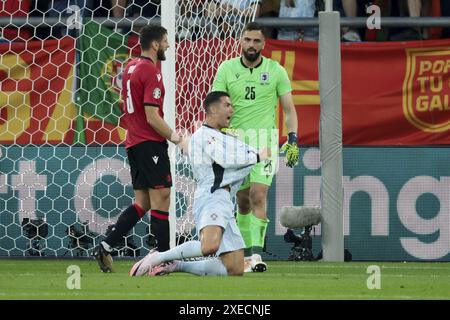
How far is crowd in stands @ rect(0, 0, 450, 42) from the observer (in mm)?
15039

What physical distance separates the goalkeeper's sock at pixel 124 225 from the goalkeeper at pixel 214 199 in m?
0.60

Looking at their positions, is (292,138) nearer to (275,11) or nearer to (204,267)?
(204,267)

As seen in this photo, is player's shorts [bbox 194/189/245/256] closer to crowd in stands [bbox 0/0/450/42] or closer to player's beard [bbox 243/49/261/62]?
player's beard [bbox 243/49/261/62]

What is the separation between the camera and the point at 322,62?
1423 centimetres

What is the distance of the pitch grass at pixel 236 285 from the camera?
27.5 ft

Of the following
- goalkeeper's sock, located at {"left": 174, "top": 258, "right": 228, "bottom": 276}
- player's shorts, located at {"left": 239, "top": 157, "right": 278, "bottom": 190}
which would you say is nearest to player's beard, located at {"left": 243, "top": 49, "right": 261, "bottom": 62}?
player's shorts, located at {"left": 239, "top": 157, "right": 278, "bottom": 190}

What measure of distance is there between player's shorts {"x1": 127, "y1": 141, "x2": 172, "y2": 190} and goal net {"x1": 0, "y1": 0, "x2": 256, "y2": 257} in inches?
113

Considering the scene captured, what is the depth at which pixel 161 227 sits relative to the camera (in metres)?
11.3

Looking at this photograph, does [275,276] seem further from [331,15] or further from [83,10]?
[83,10]

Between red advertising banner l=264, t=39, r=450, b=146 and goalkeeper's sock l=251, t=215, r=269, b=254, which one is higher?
red advertising banner l=264, t=39, r=450, b=146

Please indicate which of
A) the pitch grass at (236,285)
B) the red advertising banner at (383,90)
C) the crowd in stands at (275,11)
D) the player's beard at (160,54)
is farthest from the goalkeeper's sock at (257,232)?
the crowd in stands at (275,11)

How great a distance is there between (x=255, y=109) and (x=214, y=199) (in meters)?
2.04
